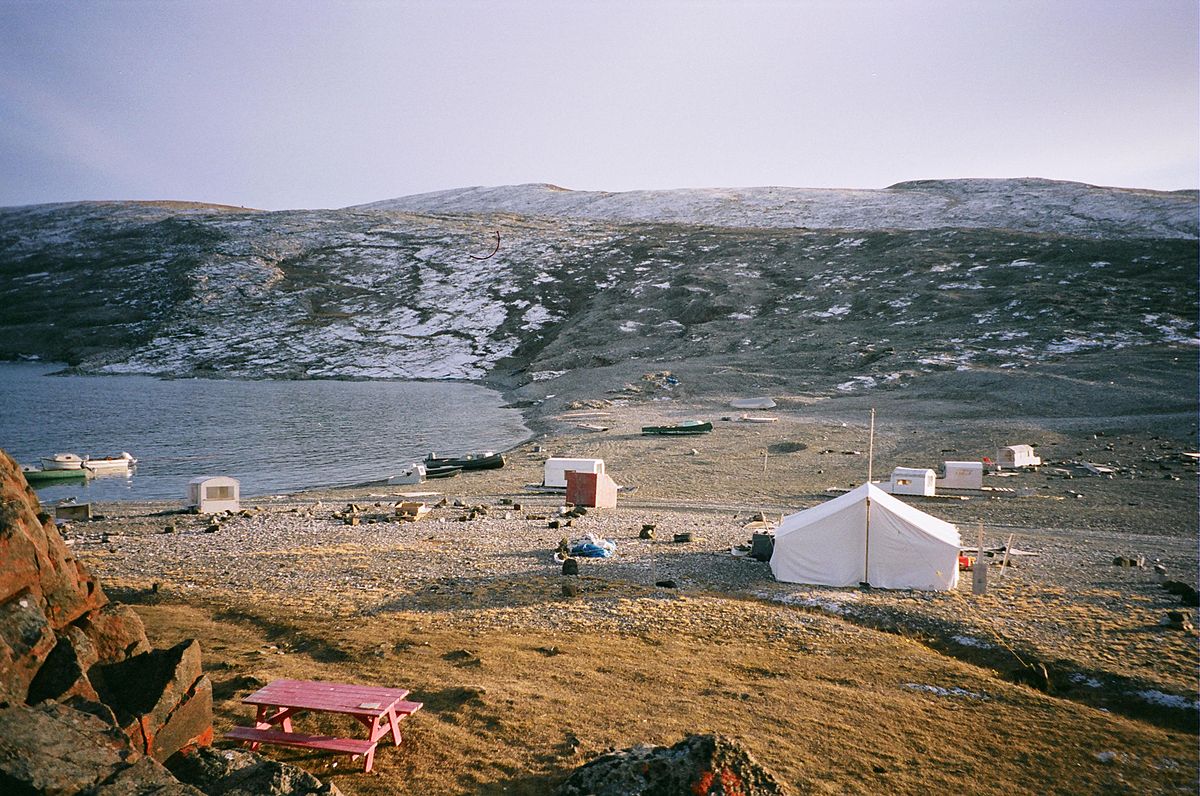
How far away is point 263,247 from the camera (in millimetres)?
125188

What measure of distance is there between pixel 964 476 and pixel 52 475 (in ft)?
145

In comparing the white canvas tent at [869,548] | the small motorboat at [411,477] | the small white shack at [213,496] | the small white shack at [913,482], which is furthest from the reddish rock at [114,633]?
the small motorboat at [411,477]

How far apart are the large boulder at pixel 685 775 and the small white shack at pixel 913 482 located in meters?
25.2

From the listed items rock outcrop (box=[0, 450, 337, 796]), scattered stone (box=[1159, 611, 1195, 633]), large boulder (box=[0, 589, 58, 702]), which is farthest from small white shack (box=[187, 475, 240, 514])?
scattered stone (box=[1159, 611, 1195, 633])

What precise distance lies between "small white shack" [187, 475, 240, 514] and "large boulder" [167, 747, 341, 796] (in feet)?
75.5

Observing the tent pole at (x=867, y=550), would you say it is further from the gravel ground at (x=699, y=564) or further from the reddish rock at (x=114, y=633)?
the reddish rock at (x=114, y=633)

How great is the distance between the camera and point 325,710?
311 inches

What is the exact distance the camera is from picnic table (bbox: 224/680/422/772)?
754 centimetres

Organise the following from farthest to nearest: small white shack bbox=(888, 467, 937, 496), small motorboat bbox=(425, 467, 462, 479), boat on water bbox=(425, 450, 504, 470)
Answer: boat on water bbox=(425, 450, 504, 470) < small motorboat bbox=(425, 467, 462, 479) < small white shack bbox=(888, 467, 937, 496)

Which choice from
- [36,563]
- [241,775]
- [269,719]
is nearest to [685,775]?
[241,775]

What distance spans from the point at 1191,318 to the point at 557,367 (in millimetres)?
59537

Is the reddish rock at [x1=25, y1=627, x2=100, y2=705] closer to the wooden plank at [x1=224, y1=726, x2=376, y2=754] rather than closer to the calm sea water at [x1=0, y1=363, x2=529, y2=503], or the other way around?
the wooden plank at [x1=224, y1=726, x2=376, y2=754]

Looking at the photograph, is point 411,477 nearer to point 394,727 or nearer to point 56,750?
point 394,727

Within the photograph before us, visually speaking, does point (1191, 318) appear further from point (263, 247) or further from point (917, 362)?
point (263, 247)
